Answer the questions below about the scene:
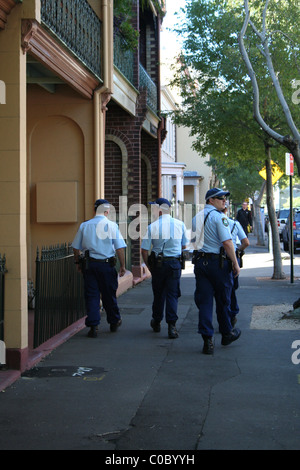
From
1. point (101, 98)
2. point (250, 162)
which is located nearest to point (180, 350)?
point (101, 98)

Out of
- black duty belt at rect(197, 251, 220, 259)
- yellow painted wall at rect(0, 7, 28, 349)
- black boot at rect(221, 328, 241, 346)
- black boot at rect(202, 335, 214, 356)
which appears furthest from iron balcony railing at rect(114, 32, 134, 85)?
black boot at rect(202, 335, 214, 356)

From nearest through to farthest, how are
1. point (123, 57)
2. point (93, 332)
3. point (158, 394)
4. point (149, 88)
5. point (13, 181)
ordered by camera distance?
point (158, 394) < point (13, 181) < point (93, 332) < point (123, 57) < point (149, 88)

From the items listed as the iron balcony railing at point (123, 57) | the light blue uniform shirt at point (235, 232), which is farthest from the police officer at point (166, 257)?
the iron balcony railing at point (123, 57)

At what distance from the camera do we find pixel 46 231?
41.4 feet

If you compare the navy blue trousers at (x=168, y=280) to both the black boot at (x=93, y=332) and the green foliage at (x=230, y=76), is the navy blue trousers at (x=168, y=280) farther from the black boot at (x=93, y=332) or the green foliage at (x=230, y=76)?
the green foliage at (x=230, y=76)

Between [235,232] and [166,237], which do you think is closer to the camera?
[166,237]

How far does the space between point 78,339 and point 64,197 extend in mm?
3189

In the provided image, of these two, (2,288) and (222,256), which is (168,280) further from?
(2,288)

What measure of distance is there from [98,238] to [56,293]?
0.92 meters

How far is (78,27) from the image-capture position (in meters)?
10.9

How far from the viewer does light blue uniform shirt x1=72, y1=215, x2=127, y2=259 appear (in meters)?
9.90

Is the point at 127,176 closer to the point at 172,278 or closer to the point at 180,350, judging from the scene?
the point at 172,278

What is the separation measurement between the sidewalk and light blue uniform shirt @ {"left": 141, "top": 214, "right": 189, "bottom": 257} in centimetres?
113

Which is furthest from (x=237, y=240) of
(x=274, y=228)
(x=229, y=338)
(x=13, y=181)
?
(x=274, y=228)
